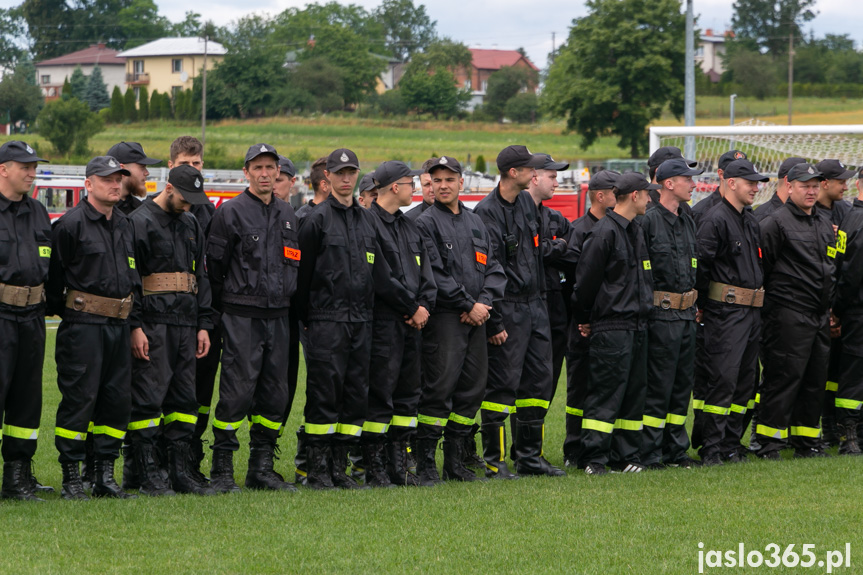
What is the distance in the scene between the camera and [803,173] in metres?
10.0

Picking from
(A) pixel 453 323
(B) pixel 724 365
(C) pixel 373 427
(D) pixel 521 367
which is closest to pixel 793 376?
(B) pixel 724 365

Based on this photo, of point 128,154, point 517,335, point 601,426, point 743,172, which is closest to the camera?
point 128,154

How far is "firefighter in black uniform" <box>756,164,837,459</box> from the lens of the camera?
33.0 ft

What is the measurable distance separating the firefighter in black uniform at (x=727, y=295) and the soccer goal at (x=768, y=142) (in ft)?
15.5

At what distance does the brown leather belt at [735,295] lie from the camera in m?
9.71

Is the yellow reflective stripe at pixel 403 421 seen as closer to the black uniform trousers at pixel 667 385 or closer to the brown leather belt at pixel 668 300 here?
the black uniform trousers at pixel 667 385

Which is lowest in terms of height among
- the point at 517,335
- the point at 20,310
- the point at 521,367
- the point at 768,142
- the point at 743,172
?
the point at 521,367

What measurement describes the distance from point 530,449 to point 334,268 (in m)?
2.41

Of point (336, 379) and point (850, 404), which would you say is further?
point (850, 404)

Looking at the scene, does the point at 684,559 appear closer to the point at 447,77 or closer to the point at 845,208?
the point at 845,208

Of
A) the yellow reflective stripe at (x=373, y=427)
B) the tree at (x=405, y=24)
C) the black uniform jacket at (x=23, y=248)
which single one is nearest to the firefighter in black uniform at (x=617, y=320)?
the yellow reflective stripe at (x=373, y=427)

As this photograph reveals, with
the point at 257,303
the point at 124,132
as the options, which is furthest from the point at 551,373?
the point at 124,132

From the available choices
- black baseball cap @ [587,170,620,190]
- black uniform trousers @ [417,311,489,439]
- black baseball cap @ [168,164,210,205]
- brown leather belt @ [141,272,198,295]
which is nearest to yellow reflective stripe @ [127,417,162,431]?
brown leather belt @ [141,272,198,295]

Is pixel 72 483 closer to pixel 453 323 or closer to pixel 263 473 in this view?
pixel 263 473
